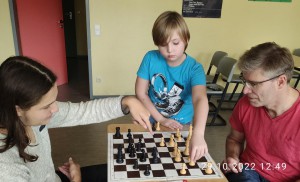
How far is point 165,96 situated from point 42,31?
3328 millimetres

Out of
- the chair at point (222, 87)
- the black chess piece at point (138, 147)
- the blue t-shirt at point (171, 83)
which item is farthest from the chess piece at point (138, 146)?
the chair at point (222, 87)

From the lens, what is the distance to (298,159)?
1.21 m

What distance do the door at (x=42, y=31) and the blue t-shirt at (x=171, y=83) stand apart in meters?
2.52

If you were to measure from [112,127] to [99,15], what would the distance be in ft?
8.45

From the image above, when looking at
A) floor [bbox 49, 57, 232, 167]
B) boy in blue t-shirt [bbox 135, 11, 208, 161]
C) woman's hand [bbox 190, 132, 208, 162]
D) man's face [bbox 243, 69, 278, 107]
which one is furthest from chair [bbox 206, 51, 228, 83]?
woman's hand [bbox 190, 132, 208, 162]

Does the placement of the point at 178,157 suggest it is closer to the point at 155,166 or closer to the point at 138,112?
the point at 155,166

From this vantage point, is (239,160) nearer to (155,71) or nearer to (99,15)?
(155,71)

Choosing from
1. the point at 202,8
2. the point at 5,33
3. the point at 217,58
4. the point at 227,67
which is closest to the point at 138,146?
the point at 227,67

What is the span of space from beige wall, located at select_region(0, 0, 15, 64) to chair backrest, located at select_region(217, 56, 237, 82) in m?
3.00

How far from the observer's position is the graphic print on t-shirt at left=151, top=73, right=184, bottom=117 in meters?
1.60

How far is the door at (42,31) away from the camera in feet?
12.9

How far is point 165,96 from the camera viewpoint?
5.34 ft

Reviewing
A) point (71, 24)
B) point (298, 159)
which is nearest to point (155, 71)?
point (298, 159)

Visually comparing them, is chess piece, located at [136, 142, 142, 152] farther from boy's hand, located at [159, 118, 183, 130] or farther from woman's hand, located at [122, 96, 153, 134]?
boy's hand, located at [159, 118, 183, 130]
